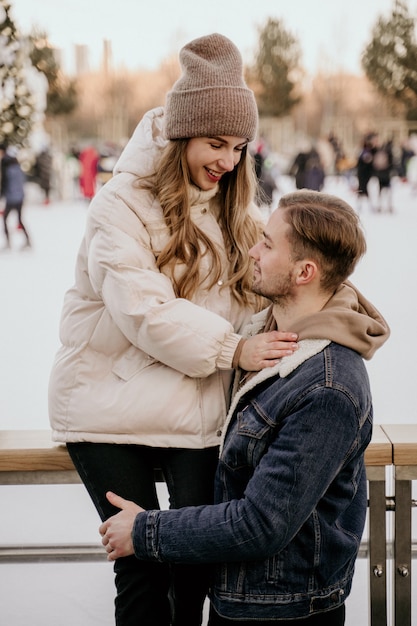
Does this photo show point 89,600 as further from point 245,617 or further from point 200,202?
point 200,202

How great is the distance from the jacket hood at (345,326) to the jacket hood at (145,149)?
1.56 feet

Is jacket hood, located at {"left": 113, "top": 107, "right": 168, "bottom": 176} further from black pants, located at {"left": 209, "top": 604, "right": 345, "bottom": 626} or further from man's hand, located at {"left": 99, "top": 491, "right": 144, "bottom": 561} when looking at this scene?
black pants, located at {"left": 209, "top": 604, "right": 345, "bottom": 626}

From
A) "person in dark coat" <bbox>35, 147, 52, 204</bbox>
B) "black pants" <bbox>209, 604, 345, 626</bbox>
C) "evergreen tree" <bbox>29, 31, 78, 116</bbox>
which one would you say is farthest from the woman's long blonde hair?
"evergreen tree" <bbox>29, 31, 78, 116</bbox>

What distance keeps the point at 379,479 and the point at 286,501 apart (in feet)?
1.67

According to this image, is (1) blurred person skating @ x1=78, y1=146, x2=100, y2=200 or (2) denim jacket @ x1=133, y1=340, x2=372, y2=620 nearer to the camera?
(2) denim jacket @ x1=133, y1=340, x2=372, y2=620

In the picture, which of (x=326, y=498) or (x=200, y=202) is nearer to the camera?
(x=326, y=498)

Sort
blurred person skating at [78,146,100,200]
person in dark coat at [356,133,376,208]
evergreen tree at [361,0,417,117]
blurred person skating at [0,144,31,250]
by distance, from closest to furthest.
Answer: blurred person skating at [0,144,31,250]
person in dark coat at [356,133,376,208]
blurred person skating at [78,146,100,200]
evergreen tree at [361,0,417,117]

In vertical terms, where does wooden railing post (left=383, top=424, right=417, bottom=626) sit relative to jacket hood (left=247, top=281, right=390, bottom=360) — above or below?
below

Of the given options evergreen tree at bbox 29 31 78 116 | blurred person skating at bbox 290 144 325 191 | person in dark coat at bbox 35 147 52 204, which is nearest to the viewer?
blurred person skating at bbox 290 144 325 191

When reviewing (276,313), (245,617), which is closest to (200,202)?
(276,313)

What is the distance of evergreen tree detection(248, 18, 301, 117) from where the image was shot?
2522 cm

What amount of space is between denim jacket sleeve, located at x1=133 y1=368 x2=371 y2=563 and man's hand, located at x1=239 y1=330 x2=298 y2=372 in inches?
3.4

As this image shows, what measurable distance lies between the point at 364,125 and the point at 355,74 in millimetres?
1771

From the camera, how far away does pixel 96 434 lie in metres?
1.52
